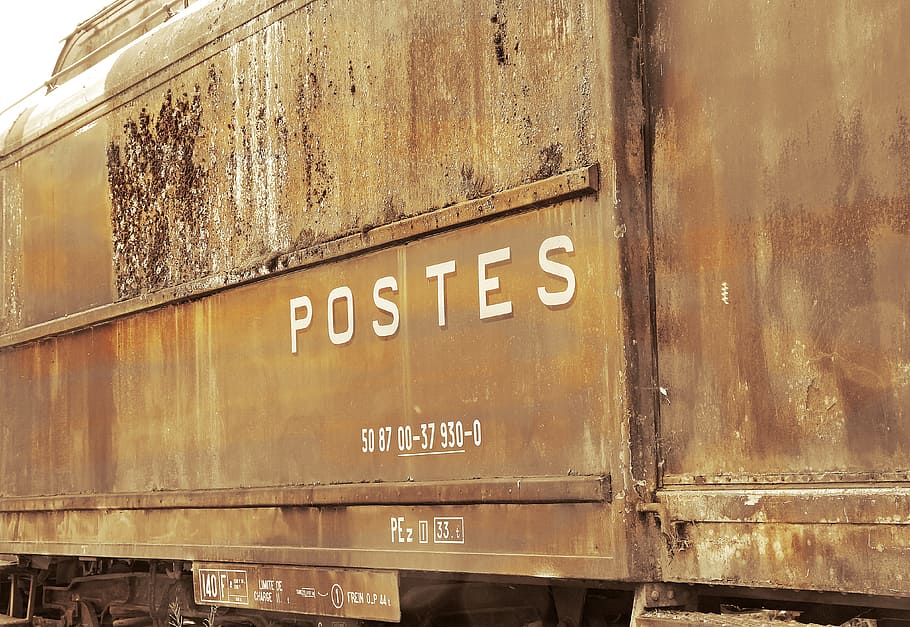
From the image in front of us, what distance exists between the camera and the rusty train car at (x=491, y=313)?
3.02m

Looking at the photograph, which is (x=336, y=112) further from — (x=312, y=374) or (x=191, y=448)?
(x=191, y=448)

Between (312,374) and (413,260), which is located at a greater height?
(413,260)

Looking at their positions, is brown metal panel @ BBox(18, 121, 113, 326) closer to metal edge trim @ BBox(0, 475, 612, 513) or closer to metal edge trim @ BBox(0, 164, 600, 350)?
metal edge trim @ BBox(0, 164, 600, 350)

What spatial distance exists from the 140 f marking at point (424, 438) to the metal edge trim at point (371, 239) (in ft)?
2.15

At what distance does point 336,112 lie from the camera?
15.5 feet

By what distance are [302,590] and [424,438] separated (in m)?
1.01

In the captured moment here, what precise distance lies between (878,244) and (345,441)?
2273 mm

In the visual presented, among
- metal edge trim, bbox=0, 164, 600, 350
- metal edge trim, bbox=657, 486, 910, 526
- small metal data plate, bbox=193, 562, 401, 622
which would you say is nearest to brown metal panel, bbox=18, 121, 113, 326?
metal edge trim, bbox=0, 164, 600, 350

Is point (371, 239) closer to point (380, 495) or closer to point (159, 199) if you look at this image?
point (380, 495)

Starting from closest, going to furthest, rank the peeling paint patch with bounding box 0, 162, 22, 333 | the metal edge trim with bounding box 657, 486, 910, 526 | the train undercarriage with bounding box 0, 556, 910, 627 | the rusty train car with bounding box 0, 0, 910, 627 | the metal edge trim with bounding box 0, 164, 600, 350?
the metal edge trim with bounding box 657, 486, 910, 526 → the rusty train car with bounding box 0, 0, 910, 627 → the train undercarriage with bounding box 0, 556, 910, 627 → the metal edge trim with bounding box 0, 164, 600, 350 → the peeling paint patch with bounding box 0, 162, 22, 333

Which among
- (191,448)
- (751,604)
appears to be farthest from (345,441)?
(751,604)

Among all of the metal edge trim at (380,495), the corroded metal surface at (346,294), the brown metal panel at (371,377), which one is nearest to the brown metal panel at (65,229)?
the corroded metal surface at (346,294)

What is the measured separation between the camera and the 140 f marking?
4020mm

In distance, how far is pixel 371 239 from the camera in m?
4.45
